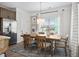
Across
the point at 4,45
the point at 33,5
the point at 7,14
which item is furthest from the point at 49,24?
the point at 4,45

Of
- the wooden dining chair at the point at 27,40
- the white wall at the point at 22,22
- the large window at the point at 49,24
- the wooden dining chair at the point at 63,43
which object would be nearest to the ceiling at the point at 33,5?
the white wall at the point at 22,22

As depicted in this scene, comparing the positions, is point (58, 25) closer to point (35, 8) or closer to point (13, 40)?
point (35, 8)

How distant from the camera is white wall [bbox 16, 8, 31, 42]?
2.83 m

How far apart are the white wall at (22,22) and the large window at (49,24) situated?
350 mm

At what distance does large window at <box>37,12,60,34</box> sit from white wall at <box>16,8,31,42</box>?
0.35 meters

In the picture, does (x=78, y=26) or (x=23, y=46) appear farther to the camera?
(x=23, y=46)

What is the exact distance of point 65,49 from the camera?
2.82 meters

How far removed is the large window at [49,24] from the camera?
2.81 m

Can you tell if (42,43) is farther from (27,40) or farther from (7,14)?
(7,14)

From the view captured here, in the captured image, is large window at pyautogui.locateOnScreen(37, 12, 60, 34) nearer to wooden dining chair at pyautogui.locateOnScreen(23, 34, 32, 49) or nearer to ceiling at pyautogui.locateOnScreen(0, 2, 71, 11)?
ceiling at pyautogui.locateOnScreen(0, 2, 71, 11)

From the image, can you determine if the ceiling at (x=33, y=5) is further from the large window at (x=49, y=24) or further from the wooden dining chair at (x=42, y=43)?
the wooden dining chair at (x=42, y=43)

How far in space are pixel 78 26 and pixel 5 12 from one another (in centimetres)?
214

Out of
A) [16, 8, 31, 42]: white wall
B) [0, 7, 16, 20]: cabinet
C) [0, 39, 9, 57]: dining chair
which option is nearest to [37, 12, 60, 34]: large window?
[16, 8, 31, 42]: white wall

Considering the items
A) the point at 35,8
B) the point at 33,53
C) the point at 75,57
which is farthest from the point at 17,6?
the point at 75,57
